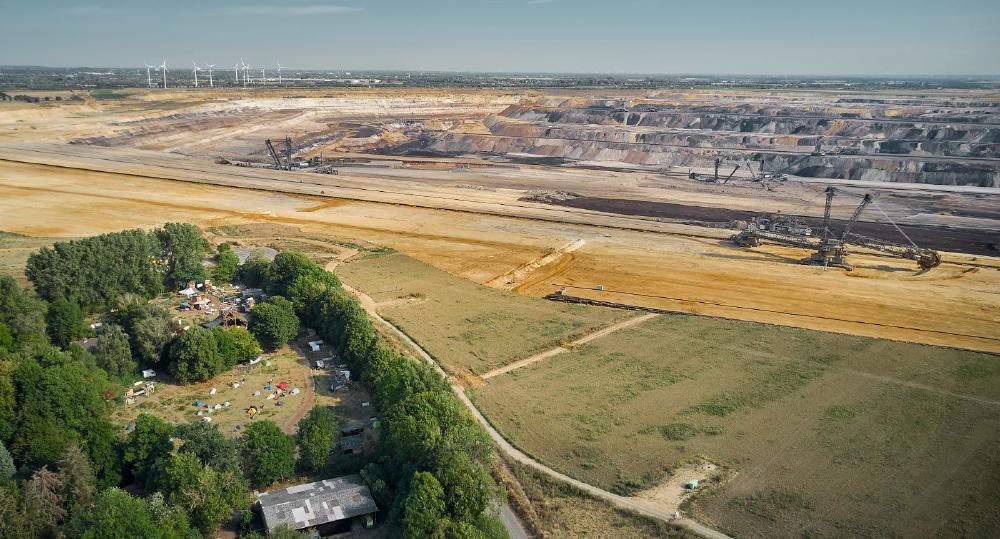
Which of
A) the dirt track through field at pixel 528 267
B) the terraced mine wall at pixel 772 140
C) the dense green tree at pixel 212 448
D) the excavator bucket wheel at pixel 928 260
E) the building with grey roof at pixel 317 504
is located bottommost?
the building with grey roof at pixel 317 504

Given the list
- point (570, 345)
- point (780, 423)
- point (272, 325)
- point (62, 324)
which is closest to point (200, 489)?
point (272, 325)

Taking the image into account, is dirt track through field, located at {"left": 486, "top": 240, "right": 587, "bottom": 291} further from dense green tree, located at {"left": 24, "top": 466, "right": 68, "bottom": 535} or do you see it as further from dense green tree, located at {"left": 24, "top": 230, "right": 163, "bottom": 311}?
dense green tree, located at {"left": 24, "top": 466, "right": 68, "bottom": 535}

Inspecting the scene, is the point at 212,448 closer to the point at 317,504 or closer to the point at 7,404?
the point at 317,504

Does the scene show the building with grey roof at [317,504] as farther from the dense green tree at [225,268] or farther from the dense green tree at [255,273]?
the dense green tree at [225,268]

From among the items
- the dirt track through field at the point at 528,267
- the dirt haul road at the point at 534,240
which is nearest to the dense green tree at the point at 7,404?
the dirt track through field at the point at 528,267

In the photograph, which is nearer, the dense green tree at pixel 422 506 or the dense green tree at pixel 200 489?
the dense green tree at pixel 422 506

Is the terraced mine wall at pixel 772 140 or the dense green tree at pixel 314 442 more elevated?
the terraced mine wall at pixel 772 140
